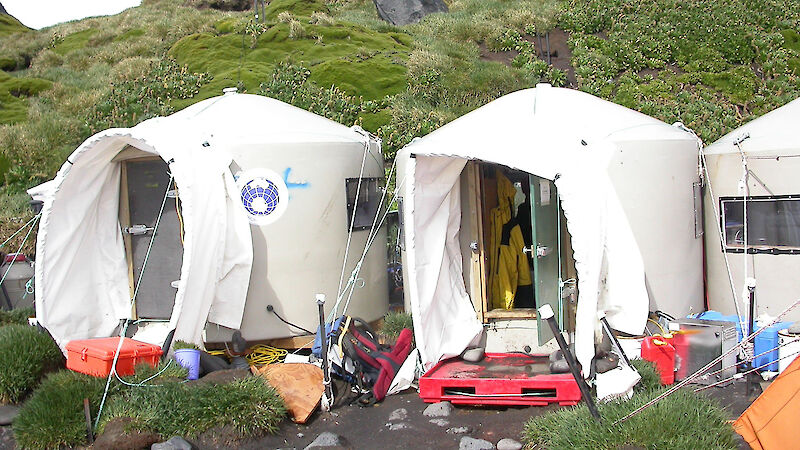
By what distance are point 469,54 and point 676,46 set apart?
20.6 feet

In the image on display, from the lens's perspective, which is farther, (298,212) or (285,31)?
(285,31)

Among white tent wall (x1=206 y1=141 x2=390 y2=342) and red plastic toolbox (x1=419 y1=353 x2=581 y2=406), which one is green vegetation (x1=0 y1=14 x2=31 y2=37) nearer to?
white tent wall (x1=206 y1=141 x2=390 y2=342)

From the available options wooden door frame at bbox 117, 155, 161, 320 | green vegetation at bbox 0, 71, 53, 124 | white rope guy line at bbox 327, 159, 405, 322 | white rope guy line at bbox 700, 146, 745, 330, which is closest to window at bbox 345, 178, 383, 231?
white rope guy line at bbox 327, 159, 405, 322

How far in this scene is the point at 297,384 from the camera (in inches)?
283

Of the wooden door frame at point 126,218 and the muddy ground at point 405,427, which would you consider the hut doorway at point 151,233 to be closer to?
the wooden door frame at point 126,218

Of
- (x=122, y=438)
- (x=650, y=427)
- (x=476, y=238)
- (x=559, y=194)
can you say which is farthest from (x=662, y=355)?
(x=122, y=438)

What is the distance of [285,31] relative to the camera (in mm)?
21672

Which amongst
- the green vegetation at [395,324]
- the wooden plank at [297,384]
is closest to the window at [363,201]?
the green vegetation at [395,324]

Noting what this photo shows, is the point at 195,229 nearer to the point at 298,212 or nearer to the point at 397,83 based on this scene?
the point at 298,212

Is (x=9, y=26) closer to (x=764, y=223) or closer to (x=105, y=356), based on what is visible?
(x=105, y=356)

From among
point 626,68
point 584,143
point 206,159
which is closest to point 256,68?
point 626,68

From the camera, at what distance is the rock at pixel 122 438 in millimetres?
6156

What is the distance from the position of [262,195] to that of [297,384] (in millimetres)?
2373

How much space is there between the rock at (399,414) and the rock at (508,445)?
1214 mm
